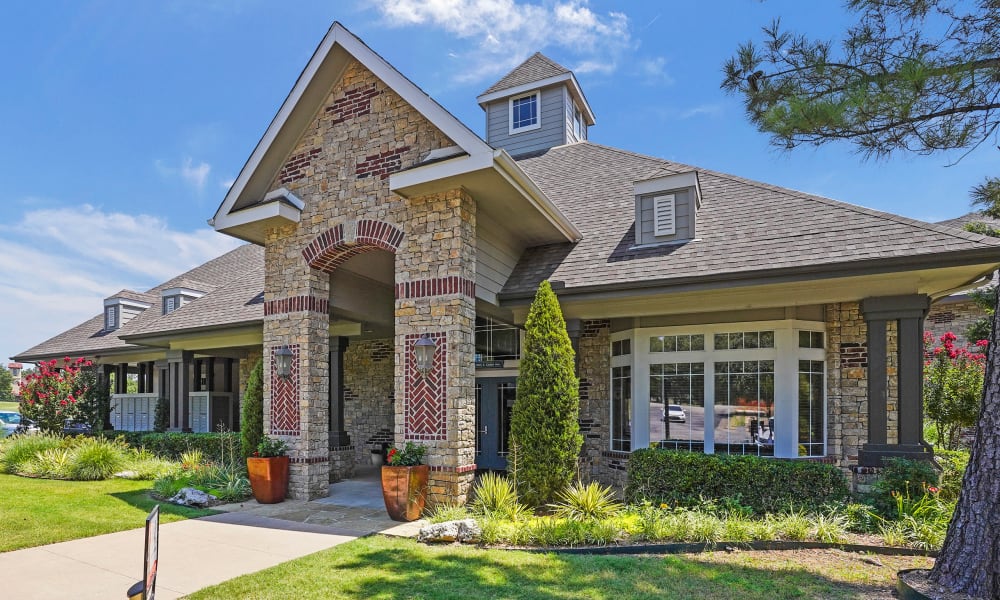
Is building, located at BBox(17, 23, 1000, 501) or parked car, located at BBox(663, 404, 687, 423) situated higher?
building, located at BBox(17, 23, 1000, 501)

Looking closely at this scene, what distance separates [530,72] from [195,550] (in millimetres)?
13896

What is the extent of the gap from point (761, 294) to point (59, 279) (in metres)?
20.8

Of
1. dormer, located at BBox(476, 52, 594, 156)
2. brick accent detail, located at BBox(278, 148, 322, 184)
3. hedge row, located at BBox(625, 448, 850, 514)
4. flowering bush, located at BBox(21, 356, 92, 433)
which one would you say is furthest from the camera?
dormer, located at BBox(476, 52, 594, 156)

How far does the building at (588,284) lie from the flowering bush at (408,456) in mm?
173

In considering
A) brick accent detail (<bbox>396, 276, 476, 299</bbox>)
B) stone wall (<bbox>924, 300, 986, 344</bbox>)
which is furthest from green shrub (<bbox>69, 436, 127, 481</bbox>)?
stone wall (<bbox>924, 300, 986, 344</bbox>)

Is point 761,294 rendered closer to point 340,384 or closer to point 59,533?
point 340,384

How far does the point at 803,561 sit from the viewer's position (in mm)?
5582

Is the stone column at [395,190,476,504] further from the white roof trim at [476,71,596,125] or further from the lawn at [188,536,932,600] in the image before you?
the white roof trim at [476,71,596,125]

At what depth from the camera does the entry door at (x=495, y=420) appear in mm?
11430

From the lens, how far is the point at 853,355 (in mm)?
8633

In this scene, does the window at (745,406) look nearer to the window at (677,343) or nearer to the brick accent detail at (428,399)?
the window at (677,343)

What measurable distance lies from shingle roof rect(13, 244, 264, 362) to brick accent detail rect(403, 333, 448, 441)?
33.5 ft

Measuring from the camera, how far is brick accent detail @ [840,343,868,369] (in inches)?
337

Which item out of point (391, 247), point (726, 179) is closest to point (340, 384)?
point (391, 247)
